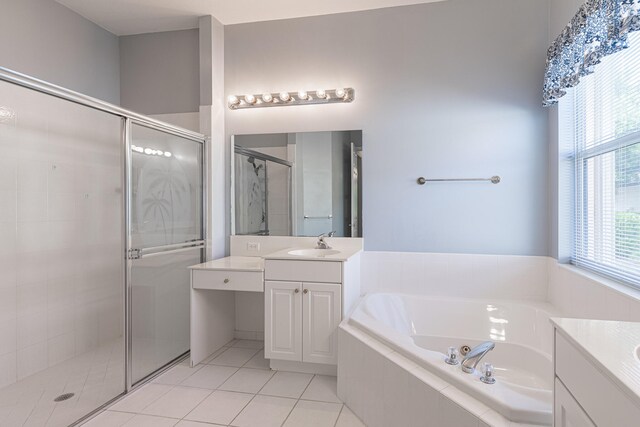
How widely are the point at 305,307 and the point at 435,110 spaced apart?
1.80m

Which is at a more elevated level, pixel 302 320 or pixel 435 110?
pixel 435 110

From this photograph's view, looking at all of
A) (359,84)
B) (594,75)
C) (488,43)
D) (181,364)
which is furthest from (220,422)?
(488,43)

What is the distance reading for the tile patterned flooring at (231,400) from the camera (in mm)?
2076

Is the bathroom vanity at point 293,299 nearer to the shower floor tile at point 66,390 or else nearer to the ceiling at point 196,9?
the shower floor tile at point 66,390

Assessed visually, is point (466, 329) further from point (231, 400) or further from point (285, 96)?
point (285, 96)

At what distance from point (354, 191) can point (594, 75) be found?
1.71m

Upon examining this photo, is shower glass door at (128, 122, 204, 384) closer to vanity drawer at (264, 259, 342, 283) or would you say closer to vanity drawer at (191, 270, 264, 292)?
vanity drawer at (191, 270, 264, 292)

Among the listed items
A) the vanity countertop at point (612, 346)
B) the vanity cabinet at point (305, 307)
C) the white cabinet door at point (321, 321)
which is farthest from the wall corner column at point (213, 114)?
the vanity countertop at point (612, 346)

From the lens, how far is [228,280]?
9.07 ft

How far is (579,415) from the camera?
37.9 inches

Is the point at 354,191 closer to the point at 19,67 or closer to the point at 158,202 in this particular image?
the point at 158,202

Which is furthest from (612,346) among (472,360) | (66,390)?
(66,390)

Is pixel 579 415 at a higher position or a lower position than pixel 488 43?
lower

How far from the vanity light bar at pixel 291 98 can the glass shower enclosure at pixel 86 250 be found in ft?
1.64
